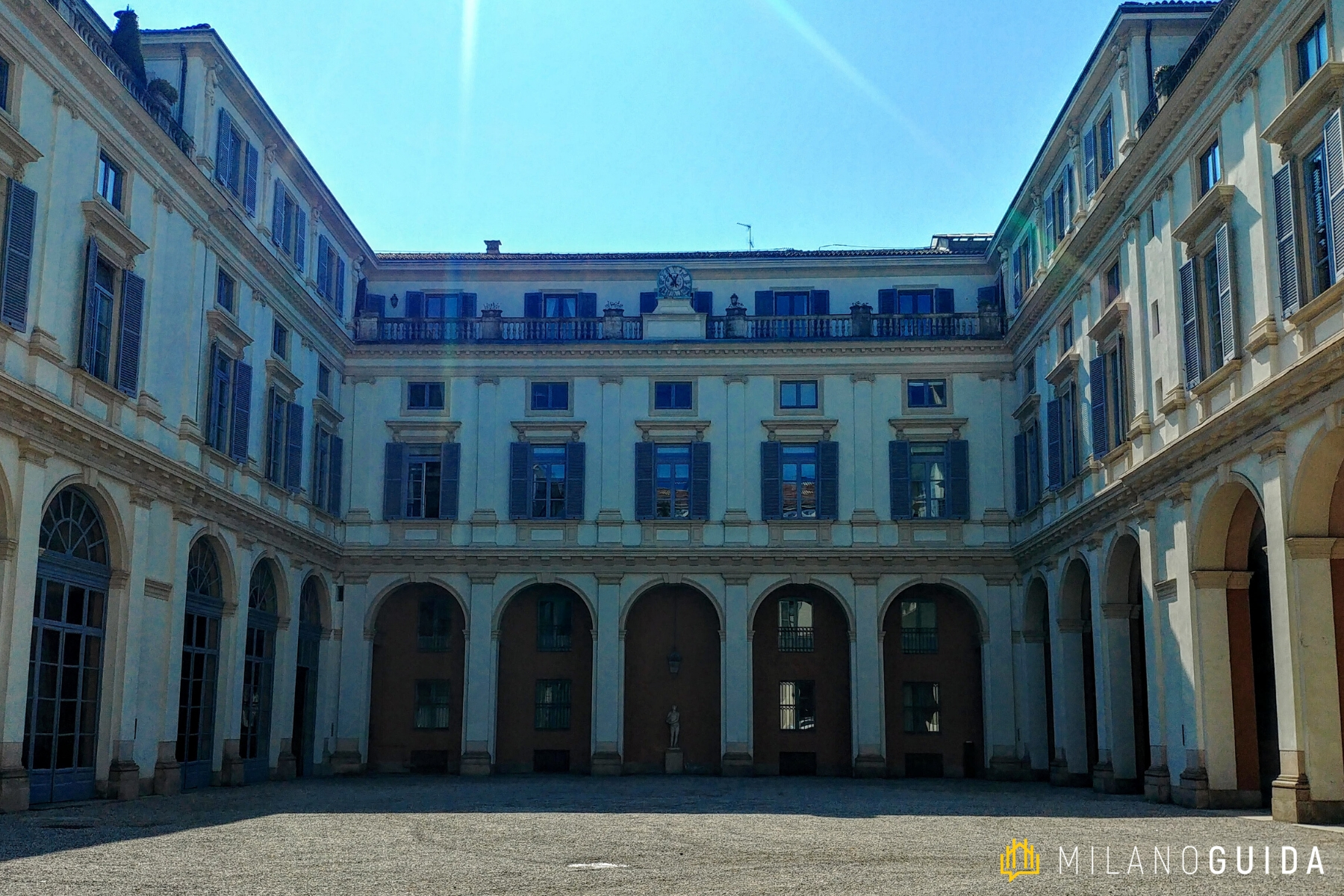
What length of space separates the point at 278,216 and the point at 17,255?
11922mm

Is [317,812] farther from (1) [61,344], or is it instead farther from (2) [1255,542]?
(2) [1255,542]

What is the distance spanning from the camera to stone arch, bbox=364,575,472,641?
36750 mm

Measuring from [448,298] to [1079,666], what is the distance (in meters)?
19.7

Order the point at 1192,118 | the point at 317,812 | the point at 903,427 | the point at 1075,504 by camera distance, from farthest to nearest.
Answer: the point at 903,427
the point at 1075,504
the point at 1192,118
the point at 317,812

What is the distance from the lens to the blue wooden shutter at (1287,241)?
A: 19250 millimetres

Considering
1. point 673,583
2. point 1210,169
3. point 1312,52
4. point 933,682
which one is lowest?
point 933,682

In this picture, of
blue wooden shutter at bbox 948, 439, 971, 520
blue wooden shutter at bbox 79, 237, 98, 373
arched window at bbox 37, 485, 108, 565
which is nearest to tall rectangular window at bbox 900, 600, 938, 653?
blue wooden shutter at bbox 948, 439, 971, 520

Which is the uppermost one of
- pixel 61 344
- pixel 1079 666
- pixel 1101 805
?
pixel 61 344

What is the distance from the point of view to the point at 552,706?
37.4 metres

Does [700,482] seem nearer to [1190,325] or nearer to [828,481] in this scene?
[828,481]

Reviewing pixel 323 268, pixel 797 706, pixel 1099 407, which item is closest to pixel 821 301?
pixel 797 706

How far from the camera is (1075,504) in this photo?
100 ft

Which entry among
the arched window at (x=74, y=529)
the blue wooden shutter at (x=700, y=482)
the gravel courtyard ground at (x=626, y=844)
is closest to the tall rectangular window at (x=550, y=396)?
the blue wooden shutter at (x=700, y=482)

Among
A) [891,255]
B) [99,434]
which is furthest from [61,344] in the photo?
[891,255]
